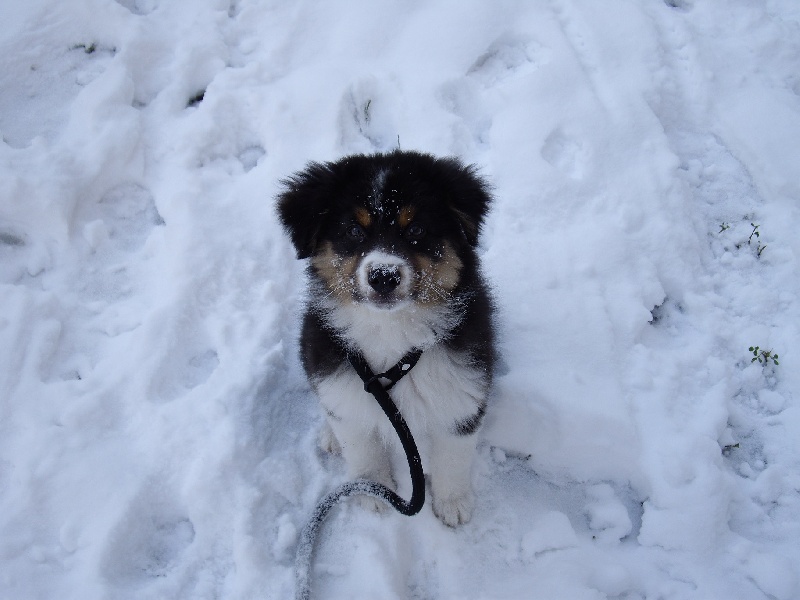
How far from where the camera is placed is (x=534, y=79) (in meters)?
4.09

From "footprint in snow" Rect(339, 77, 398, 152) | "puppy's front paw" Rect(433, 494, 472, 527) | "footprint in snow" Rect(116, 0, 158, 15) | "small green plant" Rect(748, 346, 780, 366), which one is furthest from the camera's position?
"footprint in snow" Rect(116, 0, 158, 15)

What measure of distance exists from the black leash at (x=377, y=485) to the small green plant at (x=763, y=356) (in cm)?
214

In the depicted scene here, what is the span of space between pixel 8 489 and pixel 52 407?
423mm

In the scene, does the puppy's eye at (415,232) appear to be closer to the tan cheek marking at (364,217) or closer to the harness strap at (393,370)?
the tan cheek marking at (364,217)

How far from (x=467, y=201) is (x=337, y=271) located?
633 mm

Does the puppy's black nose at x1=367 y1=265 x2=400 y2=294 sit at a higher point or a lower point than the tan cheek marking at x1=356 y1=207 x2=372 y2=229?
lower

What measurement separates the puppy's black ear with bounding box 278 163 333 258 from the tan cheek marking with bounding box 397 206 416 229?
33 cm

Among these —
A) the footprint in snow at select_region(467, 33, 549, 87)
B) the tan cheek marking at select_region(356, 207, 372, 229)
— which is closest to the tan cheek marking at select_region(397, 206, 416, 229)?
the tan cheek marking at select_region(356, 207, 372, 229)

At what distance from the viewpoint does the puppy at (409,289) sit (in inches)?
89.9

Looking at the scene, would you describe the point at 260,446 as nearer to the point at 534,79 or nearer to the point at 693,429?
the point at 693,429

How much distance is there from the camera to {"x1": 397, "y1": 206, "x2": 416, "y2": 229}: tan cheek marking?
2.27 m

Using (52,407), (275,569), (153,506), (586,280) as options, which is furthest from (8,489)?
(586,280)

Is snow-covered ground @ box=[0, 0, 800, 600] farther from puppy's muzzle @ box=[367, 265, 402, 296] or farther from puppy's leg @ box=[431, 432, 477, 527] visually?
puppy's muzzle @ box=[367, 265, 402, 296]

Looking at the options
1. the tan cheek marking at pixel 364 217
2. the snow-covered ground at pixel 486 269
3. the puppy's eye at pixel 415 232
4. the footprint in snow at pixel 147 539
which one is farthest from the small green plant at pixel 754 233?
the footprint in snow at pixel 147 539
